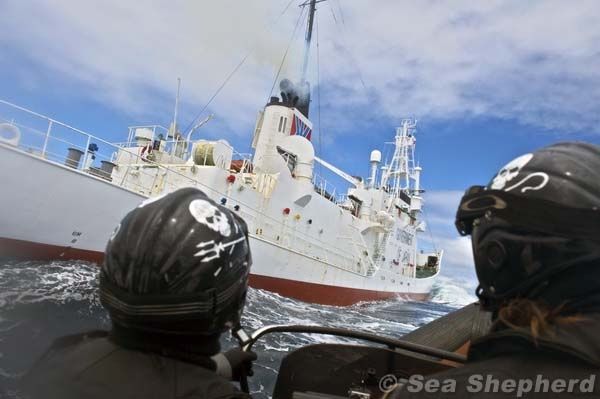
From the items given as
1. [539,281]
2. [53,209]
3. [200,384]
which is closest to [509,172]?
[539,281]

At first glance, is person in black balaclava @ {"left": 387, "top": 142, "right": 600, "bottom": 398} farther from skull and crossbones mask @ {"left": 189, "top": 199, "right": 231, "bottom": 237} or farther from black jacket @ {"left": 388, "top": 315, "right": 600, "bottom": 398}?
skull and crossbones mask @ {"left": 189, "top": 199, "right": 231, "bottom": 237}

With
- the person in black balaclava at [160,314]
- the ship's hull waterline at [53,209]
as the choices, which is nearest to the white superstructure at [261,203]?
the ship's hull waterline at [53,209]

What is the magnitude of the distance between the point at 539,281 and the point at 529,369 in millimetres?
209

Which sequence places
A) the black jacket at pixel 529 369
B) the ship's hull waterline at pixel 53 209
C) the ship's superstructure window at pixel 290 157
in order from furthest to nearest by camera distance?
the ship's superstructure window at pixel 290 157, the ship's hull waterline at pixel 53 209, the black jacket at pixel 529 369

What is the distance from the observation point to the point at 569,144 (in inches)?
41.9

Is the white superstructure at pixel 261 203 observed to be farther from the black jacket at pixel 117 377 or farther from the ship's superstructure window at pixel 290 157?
the black jacket at pixel 117 377

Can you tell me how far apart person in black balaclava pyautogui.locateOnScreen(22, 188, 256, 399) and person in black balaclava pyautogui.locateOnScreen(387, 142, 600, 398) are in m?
0.58

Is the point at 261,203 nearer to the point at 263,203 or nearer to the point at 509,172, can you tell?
the point at 263,203

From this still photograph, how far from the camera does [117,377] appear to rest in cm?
98

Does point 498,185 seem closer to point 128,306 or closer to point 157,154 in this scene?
point 128,306

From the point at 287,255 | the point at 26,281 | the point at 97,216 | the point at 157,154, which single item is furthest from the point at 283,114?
the point at 26,281

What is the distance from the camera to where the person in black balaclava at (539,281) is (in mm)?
802

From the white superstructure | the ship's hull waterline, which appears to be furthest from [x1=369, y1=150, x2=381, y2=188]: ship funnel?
the ship's hull waterline

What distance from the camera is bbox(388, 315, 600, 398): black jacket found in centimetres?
78
